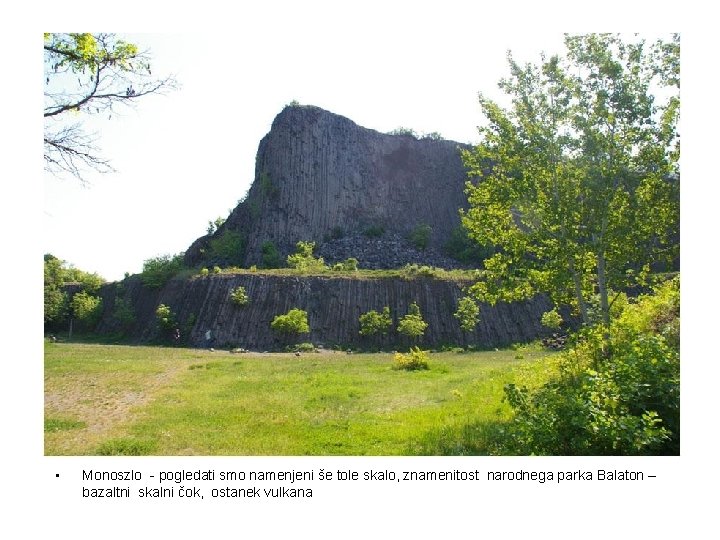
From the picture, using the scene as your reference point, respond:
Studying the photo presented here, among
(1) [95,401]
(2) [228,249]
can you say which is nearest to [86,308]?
(2) [228,249]

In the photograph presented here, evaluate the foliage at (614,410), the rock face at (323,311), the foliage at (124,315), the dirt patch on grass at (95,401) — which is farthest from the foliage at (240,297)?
the foliage at (614,410)

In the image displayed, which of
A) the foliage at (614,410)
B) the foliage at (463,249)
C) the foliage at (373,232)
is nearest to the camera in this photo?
the foliage at (614,410)

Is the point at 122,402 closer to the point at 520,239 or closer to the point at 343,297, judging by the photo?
A: the point at 520,239

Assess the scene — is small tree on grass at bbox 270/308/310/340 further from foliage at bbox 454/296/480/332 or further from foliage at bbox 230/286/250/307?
foliage at bbox 454/296/480/332

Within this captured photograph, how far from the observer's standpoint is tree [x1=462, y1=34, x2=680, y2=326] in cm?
1265

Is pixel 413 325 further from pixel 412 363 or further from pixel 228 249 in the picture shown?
pixel 228 249

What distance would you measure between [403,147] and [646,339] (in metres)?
70.7

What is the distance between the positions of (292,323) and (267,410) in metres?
23.2

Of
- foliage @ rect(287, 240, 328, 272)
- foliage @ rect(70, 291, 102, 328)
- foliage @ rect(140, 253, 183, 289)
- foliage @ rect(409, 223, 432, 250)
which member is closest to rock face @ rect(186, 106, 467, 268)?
foliage @ rect(409, 223, 432, 250)

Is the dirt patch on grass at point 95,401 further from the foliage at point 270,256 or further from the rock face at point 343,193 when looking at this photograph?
the rock face at point 343,193

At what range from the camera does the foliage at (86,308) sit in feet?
146

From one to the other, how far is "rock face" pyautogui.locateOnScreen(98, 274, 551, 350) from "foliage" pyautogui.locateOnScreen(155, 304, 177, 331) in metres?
0.58

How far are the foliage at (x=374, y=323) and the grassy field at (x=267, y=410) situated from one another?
15693 mm

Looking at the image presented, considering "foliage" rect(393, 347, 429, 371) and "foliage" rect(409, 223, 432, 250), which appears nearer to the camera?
"foliage" rect(393, 347, 429, 371)
